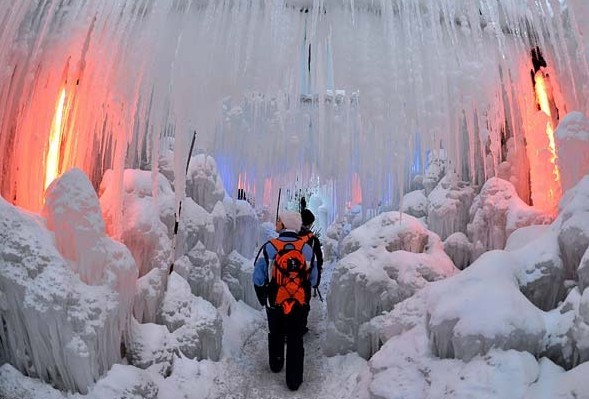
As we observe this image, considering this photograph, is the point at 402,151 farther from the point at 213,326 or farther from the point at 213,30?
the point at 213,326

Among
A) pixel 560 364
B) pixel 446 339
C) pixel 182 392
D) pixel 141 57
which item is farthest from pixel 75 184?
pixel 560 364

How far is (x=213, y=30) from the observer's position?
4805 mm

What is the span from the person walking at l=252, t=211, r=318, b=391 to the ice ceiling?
118 cm

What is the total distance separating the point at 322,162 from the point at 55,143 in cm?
373

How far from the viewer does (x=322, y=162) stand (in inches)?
321

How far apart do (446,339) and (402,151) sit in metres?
2.21

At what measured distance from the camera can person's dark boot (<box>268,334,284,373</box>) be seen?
5.86 m

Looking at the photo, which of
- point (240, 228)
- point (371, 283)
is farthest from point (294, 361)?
point (240, 228)

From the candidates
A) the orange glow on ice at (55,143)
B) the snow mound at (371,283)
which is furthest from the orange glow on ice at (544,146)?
the orange glow on ice at (55,143)

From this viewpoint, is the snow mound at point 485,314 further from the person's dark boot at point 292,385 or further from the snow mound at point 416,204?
the snow mound at point 416,204

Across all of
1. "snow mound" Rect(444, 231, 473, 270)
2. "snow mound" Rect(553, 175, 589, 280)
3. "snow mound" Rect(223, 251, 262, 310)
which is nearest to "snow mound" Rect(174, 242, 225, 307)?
"snow mound" Rect(223, 251, 262, 310)

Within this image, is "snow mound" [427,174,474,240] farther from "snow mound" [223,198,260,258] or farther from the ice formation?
"snow mound" [223,198,260,258]

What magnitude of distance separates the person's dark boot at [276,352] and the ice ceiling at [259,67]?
6.29 feet

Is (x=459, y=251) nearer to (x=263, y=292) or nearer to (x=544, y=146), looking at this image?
(x=544, y=146)
